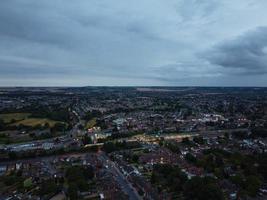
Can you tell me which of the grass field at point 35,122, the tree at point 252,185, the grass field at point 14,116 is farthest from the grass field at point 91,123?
the tree at point 252,185

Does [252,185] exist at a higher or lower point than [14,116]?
higher

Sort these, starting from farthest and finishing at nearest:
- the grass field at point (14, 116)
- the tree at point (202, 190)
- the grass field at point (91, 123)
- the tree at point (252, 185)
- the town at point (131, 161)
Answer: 1. the grass field at point (14, 116)
2. the grass field at point (91, 123)
3. the town at point (131, 161)
4. the tree at point (252, 185)
5. the tree at point (202, 190)

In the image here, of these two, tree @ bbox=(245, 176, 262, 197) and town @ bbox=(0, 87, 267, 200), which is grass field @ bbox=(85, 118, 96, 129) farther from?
tree @ bbox=(245, 176, 262, 197)

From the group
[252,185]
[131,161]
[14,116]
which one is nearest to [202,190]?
[252,185]

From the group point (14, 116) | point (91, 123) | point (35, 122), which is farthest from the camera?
point (14, 116)

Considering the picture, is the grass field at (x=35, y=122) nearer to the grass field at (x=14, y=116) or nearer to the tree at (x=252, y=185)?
the grass field at (x=14, y=116)

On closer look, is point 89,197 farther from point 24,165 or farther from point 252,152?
point 252,152

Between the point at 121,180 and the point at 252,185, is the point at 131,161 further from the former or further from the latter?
the point at 252,185

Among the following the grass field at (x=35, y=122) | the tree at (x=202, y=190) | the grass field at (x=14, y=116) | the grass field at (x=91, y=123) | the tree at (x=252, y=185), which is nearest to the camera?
the tree at (x=202, y=190)

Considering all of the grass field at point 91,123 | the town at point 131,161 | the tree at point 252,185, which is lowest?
the grass field at point 91,123

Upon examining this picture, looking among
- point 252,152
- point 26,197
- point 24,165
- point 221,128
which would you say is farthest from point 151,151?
point 221,128
